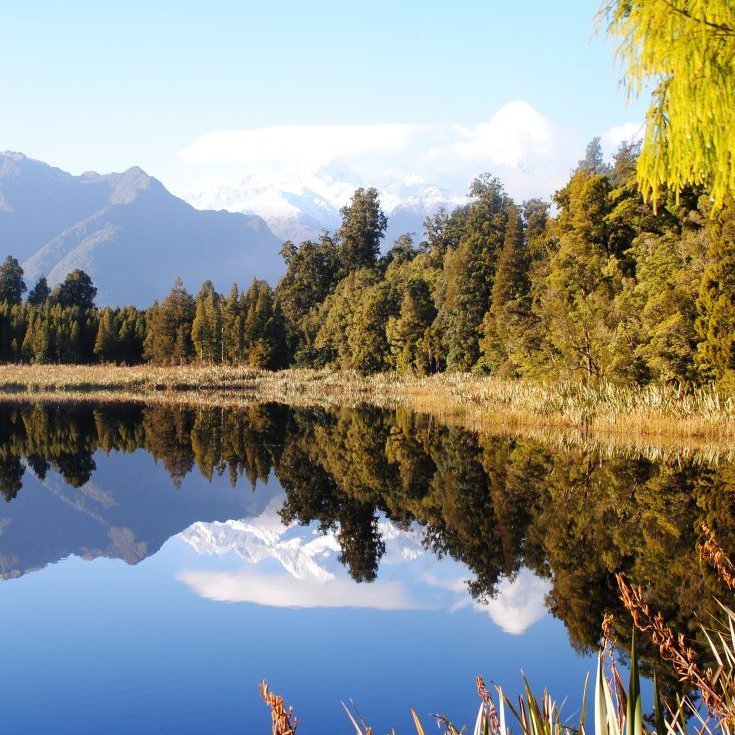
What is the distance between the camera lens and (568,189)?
42.1 meters

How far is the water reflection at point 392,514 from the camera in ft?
38.7

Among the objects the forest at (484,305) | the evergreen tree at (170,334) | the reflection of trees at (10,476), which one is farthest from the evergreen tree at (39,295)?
the reflection of trees at (10,476)

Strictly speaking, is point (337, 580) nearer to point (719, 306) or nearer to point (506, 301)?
point (719, 306)

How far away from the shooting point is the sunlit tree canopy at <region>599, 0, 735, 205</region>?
5340 millimetres

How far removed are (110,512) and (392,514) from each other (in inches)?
248

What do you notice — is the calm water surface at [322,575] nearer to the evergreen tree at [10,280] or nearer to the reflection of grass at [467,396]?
the reflection of grass at [467,396]

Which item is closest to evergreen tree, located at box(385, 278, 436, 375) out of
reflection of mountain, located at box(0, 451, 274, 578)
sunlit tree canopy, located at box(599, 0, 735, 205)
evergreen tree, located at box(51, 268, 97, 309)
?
reflection of mountain, located at box(0, 451, 274, 578)

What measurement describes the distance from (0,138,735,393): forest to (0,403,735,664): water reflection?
216 inches

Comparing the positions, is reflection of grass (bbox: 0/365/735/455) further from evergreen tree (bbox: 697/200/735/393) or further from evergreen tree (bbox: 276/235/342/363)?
evergreen tree (bbox: 276/235/342/363)

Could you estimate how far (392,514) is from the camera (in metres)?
17.4

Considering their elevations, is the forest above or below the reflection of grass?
above

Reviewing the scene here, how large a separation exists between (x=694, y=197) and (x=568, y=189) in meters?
6.13

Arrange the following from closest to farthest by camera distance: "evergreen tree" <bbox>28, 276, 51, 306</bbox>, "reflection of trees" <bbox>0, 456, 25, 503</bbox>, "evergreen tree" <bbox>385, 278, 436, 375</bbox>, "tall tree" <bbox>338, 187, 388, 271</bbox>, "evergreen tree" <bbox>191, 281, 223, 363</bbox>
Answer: "reflection of trees" <bbox>0, 456, 25, 503</bbox>, "evergreen tree" <bbox>385, 278, 436, 375</bbox>, "evergreen tree" <bbox>191, 281, 223, 363</bbox>, "tall tree" <bbox>338, 187, 388, 271</bbox>, "evergreen tree" <bbox>28, 276, 51, 306</bbox>

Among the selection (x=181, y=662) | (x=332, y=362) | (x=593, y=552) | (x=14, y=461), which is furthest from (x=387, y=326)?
(x=181, y=662)
